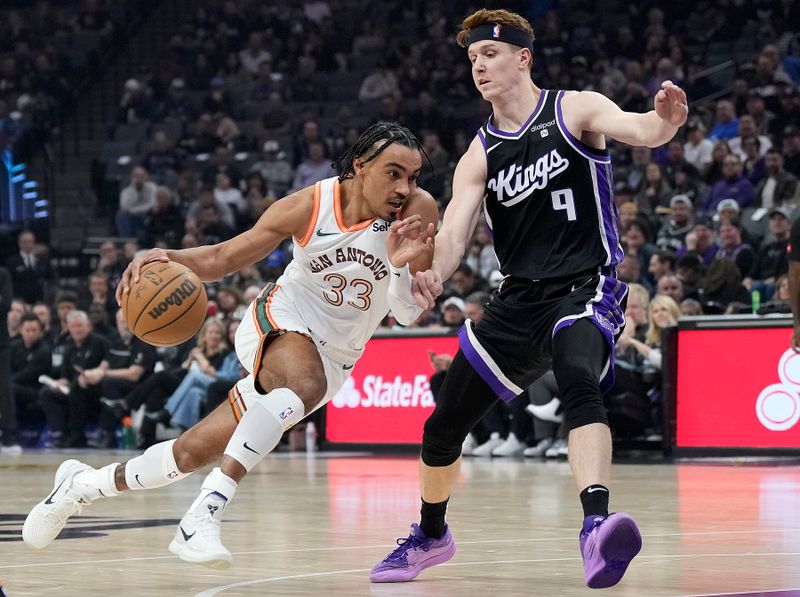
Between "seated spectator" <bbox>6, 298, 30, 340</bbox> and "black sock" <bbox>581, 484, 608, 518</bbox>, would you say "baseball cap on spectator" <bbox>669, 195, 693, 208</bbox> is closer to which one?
"seated spectator" <bbox>6, 298, 30, 340</bbox>

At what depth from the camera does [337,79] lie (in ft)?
72.8

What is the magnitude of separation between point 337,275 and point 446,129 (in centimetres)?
1387

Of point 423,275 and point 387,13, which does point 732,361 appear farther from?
point 387,13

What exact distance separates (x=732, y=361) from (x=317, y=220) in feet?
22.6

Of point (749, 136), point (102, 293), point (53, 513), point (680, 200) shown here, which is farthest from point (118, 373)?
point (53, 513)

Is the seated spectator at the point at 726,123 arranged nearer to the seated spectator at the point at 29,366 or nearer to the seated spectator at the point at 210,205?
the seated spectator at the point at 210,205

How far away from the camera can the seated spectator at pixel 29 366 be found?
632 inches

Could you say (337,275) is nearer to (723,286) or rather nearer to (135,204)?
(723,286)

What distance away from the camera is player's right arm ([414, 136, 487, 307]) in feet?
16.8

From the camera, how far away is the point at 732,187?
1491 cm

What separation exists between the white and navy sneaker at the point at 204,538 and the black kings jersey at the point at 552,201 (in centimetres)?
140

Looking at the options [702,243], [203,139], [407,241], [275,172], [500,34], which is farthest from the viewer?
[203,139]

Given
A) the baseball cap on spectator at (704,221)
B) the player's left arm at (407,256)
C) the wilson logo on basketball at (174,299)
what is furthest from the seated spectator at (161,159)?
the player's left arm at (407,256)

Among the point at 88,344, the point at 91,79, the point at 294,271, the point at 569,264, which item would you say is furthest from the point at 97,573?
the point at 91,79
